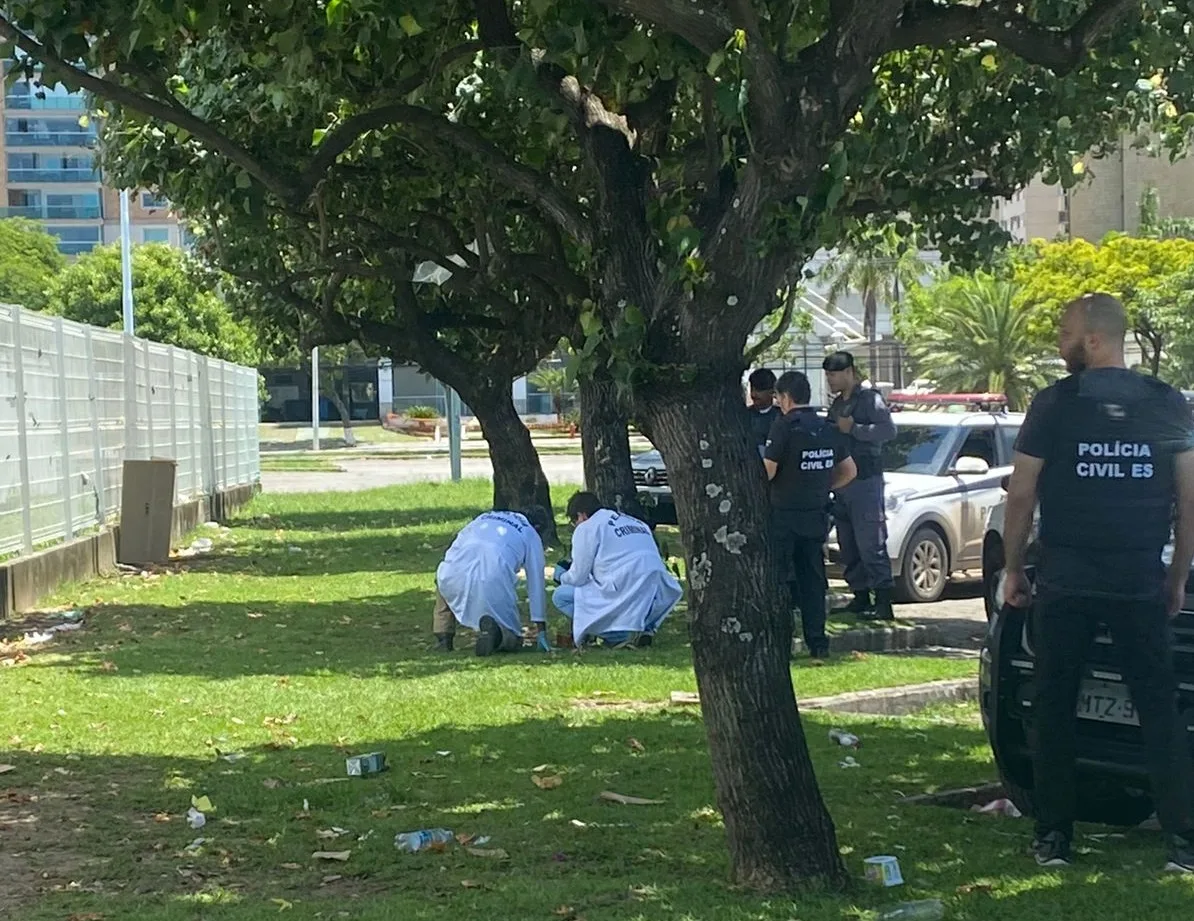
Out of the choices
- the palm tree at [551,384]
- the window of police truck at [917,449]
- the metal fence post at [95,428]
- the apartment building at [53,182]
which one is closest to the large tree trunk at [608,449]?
the window of police truck at [917,449]

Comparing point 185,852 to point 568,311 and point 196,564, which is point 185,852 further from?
point 196,564

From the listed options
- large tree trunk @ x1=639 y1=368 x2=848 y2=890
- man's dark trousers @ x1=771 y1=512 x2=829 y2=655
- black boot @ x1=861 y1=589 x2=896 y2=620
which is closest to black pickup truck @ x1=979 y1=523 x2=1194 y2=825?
large tree trunk @ x1=639 y1=368 x2=848 y2=890

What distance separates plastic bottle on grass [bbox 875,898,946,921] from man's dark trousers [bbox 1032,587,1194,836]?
2.88 ft

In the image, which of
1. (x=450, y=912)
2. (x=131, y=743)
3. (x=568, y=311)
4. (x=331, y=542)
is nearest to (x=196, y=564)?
(x=331, y=542)

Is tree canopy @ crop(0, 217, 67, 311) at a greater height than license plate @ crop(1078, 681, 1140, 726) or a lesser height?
greater

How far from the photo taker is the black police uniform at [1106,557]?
6.02m

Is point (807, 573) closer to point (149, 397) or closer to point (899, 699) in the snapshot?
point (899, 699)

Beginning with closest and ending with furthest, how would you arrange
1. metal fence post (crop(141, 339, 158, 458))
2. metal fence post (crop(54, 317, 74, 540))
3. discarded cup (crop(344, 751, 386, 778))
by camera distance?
1. discarded cup (crop(344, 751, 386, 778))
2. metal fence post (crop(54, 317, 74, 540))
3. metal fence post (crop(141, 339, 158, 458))

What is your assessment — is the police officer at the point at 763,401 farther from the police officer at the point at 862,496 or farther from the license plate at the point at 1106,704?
the license plate at the point at 1106,704

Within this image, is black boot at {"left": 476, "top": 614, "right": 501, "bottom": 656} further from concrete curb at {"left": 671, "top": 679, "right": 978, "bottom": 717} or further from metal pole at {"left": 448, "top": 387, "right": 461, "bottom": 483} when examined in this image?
metal pole at {"left": 448, "top": 387, "right": 461, "bottom": 483}

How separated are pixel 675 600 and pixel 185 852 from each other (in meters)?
5.97

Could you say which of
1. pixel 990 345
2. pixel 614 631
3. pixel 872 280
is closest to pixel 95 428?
pixel 614 631

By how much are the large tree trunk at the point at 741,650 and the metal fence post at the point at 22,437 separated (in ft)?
36.3

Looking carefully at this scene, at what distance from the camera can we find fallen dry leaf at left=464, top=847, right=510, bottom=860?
21.0 feet
